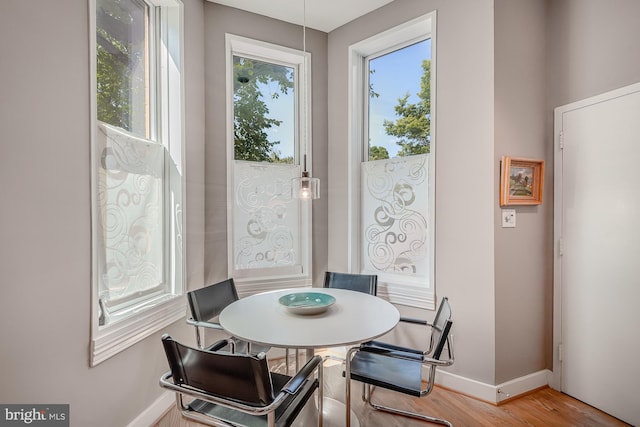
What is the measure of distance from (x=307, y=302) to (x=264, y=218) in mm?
1145

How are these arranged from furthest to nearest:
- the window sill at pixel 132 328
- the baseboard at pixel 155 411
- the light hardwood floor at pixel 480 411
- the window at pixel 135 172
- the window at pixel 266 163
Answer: the window at pixel 266 163 → the light hardwood floor at pixel 480 411 → the baseboard at pixel 155 411 → the window at pixel 135 172 → the window sill at pixel 132 328

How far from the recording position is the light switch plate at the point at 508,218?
7.00 feet

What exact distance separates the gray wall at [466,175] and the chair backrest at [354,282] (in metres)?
0.42

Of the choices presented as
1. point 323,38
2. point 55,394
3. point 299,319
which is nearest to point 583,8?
point 323,38

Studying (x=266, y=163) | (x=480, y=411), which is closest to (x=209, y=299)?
(x=266, y=163)

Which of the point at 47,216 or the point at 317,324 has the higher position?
the point at 47,216

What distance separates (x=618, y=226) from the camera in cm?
195

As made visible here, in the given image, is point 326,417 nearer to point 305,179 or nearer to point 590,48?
point 305,179

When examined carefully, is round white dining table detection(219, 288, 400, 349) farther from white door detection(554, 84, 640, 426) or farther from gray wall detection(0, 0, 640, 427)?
white door detection(554, 84, 640, 426)

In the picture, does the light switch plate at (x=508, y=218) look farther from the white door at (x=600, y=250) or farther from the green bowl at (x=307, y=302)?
the green bowl at (x=307, y=302)

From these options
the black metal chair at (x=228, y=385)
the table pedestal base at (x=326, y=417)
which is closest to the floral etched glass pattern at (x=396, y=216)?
the table pedestal base at (x=326, y=417)

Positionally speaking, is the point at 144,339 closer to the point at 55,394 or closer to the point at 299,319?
the point at 55,394

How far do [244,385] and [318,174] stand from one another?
2.13 metres

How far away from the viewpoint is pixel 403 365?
1.80 meters
